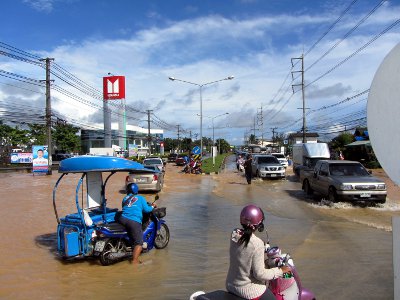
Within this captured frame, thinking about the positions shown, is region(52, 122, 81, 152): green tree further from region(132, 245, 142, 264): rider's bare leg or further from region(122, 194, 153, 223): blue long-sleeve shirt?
region(132, 245, 142, 264): rider's bare leg

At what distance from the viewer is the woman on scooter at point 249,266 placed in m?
3.61

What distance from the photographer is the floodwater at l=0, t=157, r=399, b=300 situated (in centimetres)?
611

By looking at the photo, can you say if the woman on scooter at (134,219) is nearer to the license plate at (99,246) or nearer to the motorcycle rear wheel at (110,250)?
the motorcycle rear wheel at (110,250)

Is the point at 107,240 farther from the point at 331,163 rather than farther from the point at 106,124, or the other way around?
the point at 106,124

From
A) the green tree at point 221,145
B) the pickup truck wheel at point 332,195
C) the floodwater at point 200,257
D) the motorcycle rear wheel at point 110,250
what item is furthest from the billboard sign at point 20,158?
the green tree at point 221,145

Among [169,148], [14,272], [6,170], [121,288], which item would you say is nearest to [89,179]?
[14,272]

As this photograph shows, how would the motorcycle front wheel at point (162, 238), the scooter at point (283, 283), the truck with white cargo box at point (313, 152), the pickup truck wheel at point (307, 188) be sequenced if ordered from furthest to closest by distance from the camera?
the truck with white cargo box at point (313, 152) → the pickup truck wheel at point (307, 188) → the motorcycle front wheel at point (162, 238) → the scooter at point (283, 283)

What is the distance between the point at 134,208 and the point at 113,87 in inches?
3151

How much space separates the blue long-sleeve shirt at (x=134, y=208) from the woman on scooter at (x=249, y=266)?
3.97 metres

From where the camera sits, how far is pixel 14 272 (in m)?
7.02

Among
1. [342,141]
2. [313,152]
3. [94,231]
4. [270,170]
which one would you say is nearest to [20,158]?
[270,170]

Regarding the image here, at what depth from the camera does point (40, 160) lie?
34.9 m

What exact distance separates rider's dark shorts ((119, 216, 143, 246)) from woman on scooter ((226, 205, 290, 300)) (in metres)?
3.89

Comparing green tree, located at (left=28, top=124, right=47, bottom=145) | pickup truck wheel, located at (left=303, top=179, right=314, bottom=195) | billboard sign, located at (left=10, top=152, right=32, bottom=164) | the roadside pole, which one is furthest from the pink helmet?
green tree, located at (left=28, top=124, right=47, bottom=145)
